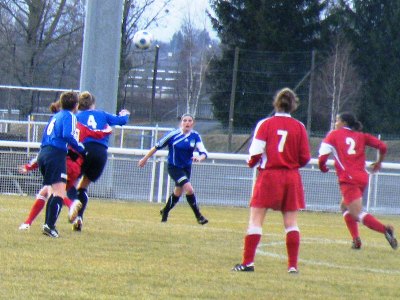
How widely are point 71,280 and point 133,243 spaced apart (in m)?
3.44

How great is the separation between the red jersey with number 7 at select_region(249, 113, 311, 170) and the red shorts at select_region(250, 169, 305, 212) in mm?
78

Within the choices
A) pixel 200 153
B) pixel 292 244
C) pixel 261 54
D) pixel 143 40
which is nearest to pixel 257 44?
pixel 261 54

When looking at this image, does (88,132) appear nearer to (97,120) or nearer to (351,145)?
(97,120)

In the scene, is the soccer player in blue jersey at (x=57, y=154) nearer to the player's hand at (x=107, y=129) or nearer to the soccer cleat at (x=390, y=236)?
the player's hand at (x=107, y=129)

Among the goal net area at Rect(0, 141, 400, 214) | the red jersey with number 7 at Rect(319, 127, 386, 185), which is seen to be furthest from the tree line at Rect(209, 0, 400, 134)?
the red jersey with number 7 at Rect(319, 127, 386, 185)

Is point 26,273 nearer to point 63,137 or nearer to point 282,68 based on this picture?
point 63,137

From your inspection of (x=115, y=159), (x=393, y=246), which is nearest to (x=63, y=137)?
(x=393, y=246)

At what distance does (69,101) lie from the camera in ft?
41.3

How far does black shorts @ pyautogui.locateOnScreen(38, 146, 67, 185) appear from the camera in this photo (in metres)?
12.7

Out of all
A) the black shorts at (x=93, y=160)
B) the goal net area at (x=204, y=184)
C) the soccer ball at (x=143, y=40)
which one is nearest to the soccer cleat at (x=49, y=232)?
the black shorts at (x=93, y=160)

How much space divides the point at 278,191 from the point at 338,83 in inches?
1791

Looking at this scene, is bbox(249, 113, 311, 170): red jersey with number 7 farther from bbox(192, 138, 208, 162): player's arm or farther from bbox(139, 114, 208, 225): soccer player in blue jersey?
bbox(139, 114, 208, 225): soccer player in blue jersey

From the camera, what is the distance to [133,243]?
12562 mm

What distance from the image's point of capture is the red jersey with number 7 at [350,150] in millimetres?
13164
